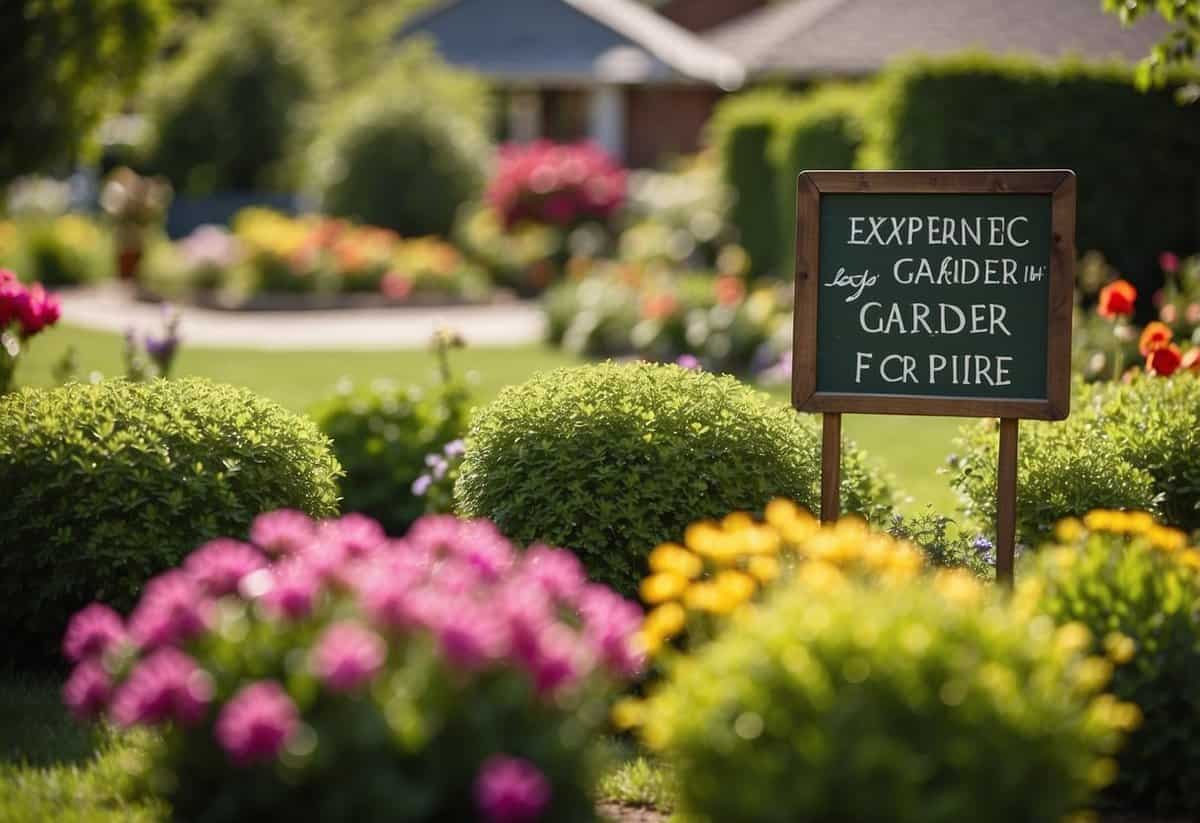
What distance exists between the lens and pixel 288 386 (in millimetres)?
11406

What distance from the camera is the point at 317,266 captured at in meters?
18.5

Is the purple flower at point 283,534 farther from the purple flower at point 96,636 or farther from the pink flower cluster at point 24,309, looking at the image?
the pink flower cluster at point 24,309

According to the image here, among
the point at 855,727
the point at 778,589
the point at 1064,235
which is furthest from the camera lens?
the point at 1064,235

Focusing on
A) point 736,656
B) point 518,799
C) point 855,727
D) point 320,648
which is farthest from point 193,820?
point 855,727

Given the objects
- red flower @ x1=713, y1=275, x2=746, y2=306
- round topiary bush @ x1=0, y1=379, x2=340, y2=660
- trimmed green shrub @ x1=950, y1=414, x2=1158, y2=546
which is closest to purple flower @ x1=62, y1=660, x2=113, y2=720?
round topiary bush @ x1=0, y1=379, x2=340, y2=660

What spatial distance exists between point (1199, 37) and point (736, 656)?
4966mm

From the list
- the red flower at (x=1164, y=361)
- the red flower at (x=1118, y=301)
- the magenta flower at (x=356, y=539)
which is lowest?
the magenta flower at (x=356, y=539)

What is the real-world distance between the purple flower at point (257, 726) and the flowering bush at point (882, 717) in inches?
27.3

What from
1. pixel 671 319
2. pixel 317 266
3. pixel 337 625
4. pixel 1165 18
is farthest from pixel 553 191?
pixel 337 625

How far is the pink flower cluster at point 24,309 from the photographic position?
19.0 ft

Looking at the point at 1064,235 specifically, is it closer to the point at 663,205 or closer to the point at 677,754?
the point at 677,754

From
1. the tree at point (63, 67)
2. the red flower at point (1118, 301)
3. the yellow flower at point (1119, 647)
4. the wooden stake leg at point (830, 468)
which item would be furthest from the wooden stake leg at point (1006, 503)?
the tree at point (63, 67)

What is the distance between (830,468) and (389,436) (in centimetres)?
283

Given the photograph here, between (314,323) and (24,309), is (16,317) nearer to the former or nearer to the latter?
(24,309)
